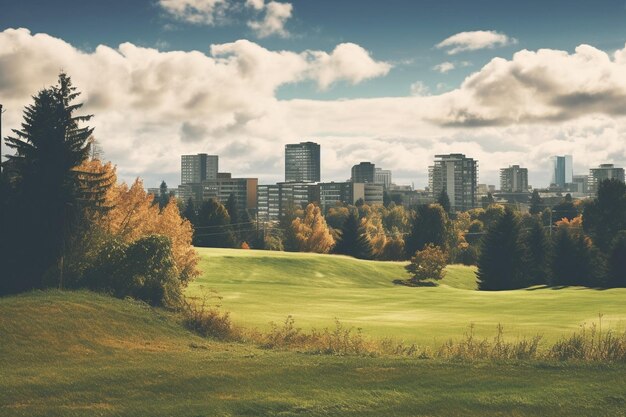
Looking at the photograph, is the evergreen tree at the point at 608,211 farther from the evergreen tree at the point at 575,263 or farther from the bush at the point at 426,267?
the bush at the point at 426,267

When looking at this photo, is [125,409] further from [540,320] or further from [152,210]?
[152,210]

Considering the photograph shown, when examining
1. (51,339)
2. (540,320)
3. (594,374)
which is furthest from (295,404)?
(540,320)

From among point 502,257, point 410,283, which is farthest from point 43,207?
point 502,257

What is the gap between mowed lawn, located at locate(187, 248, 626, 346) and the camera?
3397 centimetres

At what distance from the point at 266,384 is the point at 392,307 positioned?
3472 centimetres

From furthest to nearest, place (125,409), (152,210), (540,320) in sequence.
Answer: (152,210)
(540,320)
(125,409)

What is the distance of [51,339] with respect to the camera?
23.9 m

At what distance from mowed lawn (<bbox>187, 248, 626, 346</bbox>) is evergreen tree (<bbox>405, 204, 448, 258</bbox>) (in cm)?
3786

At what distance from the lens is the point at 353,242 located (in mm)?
129375

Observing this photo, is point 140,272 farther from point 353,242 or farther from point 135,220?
point 353,242

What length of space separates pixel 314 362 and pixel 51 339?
10102 millimetres

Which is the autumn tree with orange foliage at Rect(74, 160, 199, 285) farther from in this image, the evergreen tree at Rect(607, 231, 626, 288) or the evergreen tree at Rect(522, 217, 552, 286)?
the evergreen tree at Rect(607, 231, 626, 288)

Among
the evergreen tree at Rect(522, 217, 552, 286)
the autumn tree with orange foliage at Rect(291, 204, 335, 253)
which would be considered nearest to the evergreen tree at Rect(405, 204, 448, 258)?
the autumn tree with orange foliage at Rect(291, 204, 335, 253)

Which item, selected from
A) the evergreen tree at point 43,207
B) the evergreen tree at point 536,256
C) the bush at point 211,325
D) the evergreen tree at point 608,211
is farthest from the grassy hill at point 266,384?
the evergreen tree at point 608,211
